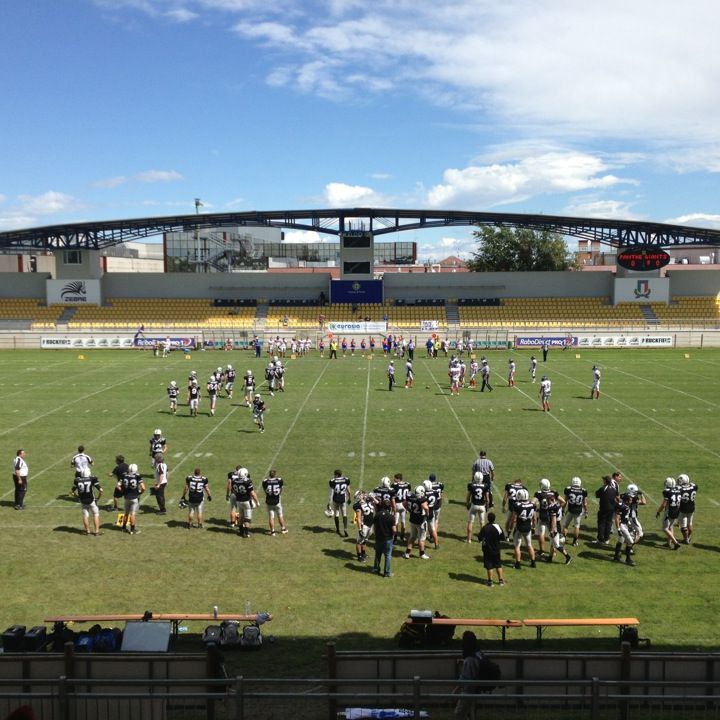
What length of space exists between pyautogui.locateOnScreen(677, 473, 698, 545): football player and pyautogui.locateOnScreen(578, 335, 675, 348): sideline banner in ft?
126

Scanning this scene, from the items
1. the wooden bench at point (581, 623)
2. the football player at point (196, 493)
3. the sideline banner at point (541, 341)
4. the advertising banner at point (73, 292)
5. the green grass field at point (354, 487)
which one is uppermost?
the advertising banner at point (73, 292)

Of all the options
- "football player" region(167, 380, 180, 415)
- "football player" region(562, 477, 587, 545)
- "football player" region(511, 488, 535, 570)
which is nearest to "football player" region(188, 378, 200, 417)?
"football player" region(167, 380, 180, 415)

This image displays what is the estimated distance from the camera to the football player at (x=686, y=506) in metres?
12.7

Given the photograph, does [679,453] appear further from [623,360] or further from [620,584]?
[623,360]

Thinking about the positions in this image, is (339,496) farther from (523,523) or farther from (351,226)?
(351,226)

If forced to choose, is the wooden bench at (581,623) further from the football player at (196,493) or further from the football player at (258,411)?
the football player at (258,411)

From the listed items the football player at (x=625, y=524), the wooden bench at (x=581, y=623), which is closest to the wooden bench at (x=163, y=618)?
the wooden bench at (x=581, y=623)

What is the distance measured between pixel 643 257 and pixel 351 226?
23210 mm

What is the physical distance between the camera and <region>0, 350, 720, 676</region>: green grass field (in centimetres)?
Answer: 1022

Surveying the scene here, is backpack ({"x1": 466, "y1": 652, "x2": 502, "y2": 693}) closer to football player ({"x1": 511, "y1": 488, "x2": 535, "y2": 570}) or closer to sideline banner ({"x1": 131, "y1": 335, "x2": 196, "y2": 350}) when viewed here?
football player ({"x1": 511, "y1": 488, "x2": 535, "y2": 570})

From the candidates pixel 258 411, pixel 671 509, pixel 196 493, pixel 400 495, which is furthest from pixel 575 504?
pixel 258 411

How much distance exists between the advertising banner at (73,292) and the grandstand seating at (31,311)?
837 mm

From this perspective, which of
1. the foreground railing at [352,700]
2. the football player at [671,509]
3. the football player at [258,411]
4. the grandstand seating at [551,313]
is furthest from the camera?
the grandstand seating at [551,313]

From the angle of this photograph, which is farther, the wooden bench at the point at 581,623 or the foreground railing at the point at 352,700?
the wooden bench at the point at 581,623
